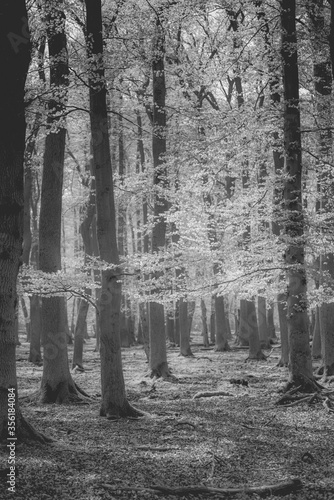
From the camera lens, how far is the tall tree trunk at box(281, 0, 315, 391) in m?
11.3

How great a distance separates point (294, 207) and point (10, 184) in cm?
712

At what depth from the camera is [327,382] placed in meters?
12.9

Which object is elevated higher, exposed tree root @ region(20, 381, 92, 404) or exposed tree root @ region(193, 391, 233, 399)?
exposed tree root @ region(20, 381, 92, 404)

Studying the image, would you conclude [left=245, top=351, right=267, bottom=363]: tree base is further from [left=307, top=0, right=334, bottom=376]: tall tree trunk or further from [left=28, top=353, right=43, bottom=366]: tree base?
[left=28, top=353, right=43, bottom=366]: tree base

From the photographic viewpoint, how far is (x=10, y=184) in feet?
20.6

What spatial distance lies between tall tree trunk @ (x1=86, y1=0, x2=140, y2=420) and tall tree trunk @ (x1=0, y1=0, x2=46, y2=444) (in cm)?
300

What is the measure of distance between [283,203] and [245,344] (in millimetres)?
19085

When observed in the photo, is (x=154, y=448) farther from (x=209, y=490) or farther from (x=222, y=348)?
(x=222, y=348)

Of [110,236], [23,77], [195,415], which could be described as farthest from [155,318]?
[23,77]

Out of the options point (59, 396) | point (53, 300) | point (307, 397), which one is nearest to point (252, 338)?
point (307, 397)

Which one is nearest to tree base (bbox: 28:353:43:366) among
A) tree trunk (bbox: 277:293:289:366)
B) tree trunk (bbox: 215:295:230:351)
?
tree trunk (bbox: 215:295:230:351)

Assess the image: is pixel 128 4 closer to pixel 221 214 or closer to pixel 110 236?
pixel 221 214

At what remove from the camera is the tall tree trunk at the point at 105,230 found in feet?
30.7

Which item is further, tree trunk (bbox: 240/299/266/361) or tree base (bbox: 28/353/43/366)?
tree base (bbox: 28/353/43/366)
